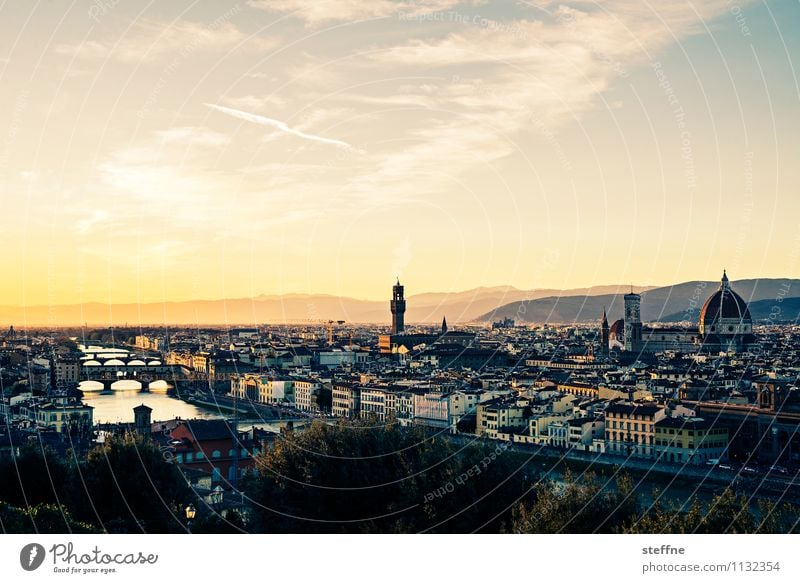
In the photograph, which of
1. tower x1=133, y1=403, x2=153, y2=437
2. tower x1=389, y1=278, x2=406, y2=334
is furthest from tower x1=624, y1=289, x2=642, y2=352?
tower x1=133, y1=403, x2=153, y2=437

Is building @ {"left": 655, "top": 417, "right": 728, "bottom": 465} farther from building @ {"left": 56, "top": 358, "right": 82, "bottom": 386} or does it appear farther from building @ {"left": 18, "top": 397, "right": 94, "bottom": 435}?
building @ {"left": 56, "top": 358, "right": 82, "bottom": 386}

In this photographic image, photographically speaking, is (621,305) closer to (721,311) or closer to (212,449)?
(721,311)

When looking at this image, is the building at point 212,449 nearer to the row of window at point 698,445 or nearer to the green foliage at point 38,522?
the green foliage at point 38,522

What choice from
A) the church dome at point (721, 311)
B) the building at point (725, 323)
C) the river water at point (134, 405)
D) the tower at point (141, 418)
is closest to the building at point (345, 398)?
the river water at point (134, 405)

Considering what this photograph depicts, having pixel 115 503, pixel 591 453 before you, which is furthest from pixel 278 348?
pixel 115 503

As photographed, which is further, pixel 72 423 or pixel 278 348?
pixel 278 348

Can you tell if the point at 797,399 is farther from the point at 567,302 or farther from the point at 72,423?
the point at 567,302

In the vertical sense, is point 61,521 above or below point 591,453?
above
